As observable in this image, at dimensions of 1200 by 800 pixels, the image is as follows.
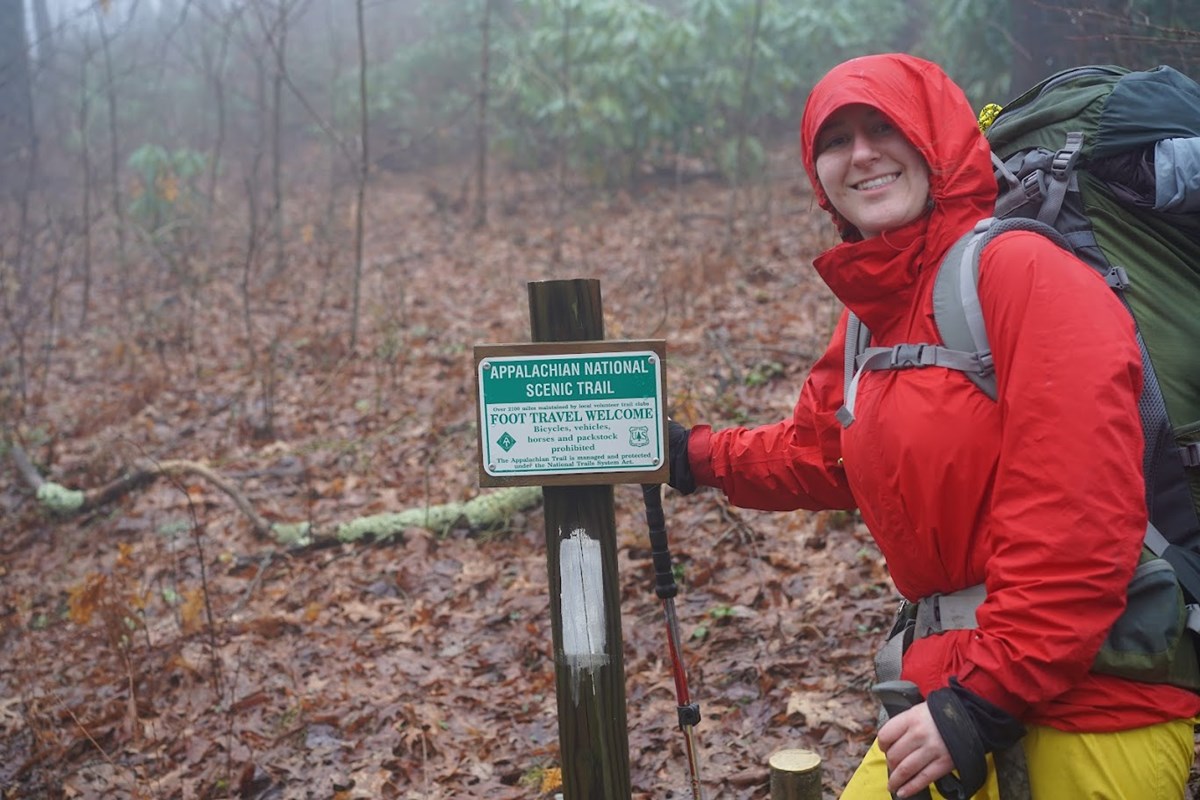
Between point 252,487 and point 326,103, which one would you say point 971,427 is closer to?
point 252,487

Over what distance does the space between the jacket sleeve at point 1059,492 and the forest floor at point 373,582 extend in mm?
2074

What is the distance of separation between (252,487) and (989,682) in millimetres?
6625

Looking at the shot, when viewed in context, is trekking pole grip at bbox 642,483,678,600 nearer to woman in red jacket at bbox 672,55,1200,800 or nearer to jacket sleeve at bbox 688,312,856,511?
jacket sleeve at bbox 688,312,856,511

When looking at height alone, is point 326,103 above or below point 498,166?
above

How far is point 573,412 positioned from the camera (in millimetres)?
2449

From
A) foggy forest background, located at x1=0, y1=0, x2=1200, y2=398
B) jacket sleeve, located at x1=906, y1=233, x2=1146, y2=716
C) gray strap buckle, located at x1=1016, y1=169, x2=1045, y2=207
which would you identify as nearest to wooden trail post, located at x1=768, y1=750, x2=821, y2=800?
jacket sleeve, located at x1=906, y1=233, x2=1146, y2=716

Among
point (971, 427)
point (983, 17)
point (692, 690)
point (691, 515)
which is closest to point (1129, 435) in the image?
point (971, 427)

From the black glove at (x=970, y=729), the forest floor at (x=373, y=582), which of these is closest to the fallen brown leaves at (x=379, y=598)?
the forest floor at (x=373, y=582)

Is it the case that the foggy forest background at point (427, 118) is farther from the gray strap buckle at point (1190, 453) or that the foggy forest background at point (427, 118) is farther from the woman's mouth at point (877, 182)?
the gray strap buckle at point (1190, 453)

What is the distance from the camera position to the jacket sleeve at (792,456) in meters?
2.54

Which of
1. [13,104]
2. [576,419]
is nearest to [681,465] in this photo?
[576,419]

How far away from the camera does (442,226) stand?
15695 mm

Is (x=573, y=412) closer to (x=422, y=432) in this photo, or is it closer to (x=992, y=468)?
(x=992, y=468)

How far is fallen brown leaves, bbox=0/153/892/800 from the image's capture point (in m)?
4.23
